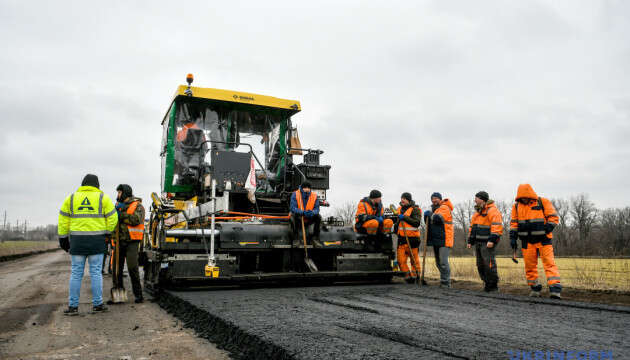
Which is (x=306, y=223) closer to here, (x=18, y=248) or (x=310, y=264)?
(x=310, y=264)

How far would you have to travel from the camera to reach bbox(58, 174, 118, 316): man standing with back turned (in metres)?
5.71

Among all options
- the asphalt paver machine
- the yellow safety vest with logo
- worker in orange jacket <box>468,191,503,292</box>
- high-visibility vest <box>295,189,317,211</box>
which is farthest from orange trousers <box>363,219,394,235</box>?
the yellow safety vest with logo

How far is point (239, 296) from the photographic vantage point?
18.9 ft

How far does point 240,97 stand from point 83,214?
3.25m

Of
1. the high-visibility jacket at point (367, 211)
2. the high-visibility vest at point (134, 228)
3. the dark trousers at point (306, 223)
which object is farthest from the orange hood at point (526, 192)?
the high-visibility vest at point (134, 228)

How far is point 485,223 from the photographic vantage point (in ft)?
24.3

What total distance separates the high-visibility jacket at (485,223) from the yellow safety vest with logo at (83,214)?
211 inches

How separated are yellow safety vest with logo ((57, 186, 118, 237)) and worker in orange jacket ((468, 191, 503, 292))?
535cm

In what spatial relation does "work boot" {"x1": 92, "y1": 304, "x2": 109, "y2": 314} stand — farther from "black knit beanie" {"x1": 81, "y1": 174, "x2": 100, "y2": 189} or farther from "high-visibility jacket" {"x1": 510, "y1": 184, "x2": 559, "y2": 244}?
"high-visibility jacket" {"x1": 510, "y1": 184, "x2": 559, "y2": 244}

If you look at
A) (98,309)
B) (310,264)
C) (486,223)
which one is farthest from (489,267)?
(98,309)

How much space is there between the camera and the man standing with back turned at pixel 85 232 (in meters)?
5.71

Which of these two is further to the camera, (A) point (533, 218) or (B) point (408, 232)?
(B) point (408, 232)

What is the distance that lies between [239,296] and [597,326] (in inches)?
147

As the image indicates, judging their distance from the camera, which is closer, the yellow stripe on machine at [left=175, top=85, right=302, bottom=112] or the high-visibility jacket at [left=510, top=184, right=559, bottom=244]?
the high-visibility jacket at [left=510, top=184, right=559, bottom=244]
